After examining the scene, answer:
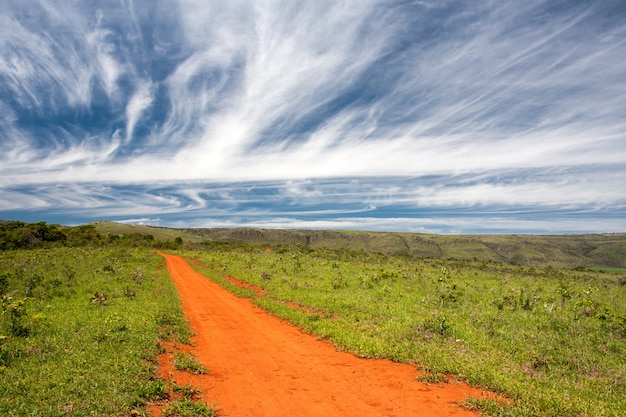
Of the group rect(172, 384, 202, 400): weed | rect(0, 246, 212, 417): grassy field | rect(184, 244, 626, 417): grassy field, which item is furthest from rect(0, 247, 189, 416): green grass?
rect(184, 244, 626, 417): grassy field

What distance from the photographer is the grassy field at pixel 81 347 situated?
6812mm

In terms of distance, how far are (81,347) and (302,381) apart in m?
6.58

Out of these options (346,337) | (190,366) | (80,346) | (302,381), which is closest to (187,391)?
(190,366)

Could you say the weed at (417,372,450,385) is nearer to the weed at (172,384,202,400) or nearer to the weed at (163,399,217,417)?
the weed at (163,399,217,417)

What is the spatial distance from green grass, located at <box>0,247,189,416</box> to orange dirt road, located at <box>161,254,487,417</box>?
1.66 m

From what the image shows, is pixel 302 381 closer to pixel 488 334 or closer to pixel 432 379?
pixel 432 379

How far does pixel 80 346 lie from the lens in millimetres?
10000

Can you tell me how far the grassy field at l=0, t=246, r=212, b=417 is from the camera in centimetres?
681

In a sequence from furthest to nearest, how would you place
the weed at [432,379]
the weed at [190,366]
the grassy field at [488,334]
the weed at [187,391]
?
1. the weed at [190,366]
2. the weed at [432,379]
3. the grassy field at [488,334]
4. the weed at [187,391]

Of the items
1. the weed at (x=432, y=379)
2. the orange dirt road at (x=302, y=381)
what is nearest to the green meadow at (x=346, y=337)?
the weed at (x=432, y=379)

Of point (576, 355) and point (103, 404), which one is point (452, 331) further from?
point (103, 404)

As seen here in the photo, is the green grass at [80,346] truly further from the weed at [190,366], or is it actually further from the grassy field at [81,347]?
the weed at [190,366]

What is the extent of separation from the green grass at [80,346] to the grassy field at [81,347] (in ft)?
0.06

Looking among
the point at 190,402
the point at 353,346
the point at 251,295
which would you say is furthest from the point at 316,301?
the point at 190,402
